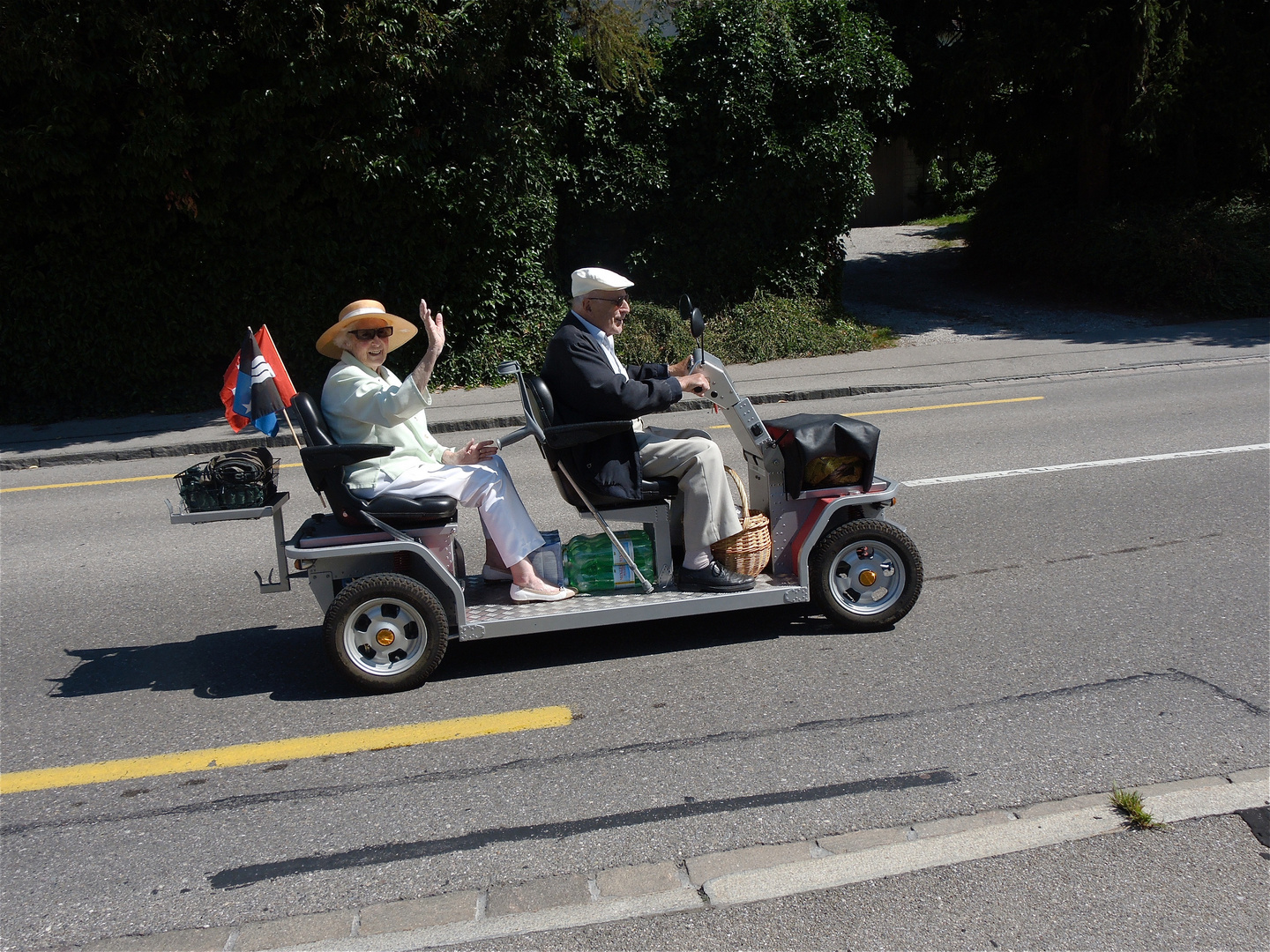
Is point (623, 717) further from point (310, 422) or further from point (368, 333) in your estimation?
point (368, 333)

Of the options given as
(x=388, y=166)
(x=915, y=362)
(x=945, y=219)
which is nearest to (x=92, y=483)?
(x=388, y=166)

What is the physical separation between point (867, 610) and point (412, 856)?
2.60 metres

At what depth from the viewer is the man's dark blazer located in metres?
4.77

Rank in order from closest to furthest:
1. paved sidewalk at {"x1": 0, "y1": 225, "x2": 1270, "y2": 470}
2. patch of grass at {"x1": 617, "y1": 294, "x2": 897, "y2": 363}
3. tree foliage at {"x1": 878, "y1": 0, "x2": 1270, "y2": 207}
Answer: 1. paved sidewalk at {"x1": 0, "y1": 225, "x2": 1270, "y2": 470}
2. patch of grass at {"x1": 617, "y1": 294, "x2": 897, "y2": 363}
3. tree foliage at {"x1": 878, "y1": 0, "x2": 1270, "y2": 207}

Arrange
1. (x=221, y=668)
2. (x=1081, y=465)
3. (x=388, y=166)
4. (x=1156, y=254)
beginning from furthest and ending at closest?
(x=1156, y=254) < (x=388, y=166) < (x=1081, y=465) < (x=221, y=668)

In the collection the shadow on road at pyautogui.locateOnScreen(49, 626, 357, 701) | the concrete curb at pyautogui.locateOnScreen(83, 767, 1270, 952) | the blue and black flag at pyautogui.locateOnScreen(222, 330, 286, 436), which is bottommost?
the concrete curb at pyautogui.locateOnScreen(83, 767, 1270, 952)

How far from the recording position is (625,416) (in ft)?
15.8

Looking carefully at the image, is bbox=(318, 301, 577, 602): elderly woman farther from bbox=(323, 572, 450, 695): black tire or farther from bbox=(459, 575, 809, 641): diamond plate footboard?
bbox=(323, 572, 450, 695): black tire

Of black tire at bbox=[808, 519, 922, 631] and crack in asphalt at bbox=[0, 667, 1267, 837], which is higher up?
black tire at bbox=[808, 519, 922, 631]

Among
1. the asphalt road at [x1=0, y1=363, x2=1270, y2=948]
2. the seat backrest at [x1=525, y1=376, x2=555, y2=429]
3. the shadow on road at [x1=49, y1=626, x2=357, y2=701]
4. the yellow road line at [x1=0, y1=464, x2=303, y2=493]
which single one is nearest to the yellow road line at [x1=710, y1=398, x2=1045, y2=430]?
the asphalt road at [x1=0, y1=363, x2=1270, y2=948]

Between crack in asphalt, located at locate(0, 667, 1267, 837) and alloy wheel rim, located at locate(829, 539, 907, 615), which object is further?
alloy wheel rim, located at locate(829, 539, 907, 615)

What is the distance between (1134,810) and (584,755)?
1.99 meters

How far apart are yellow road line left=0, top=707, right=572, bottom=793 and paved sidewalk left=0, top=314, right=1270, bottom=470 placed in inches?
290

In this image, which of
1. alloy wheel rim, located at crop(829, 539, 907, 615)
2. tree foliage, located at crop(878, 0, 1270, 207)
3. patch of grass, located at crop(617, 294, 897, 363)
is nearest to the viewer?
alloy wheel rim, located at crop(829, 539, 907, 615)
